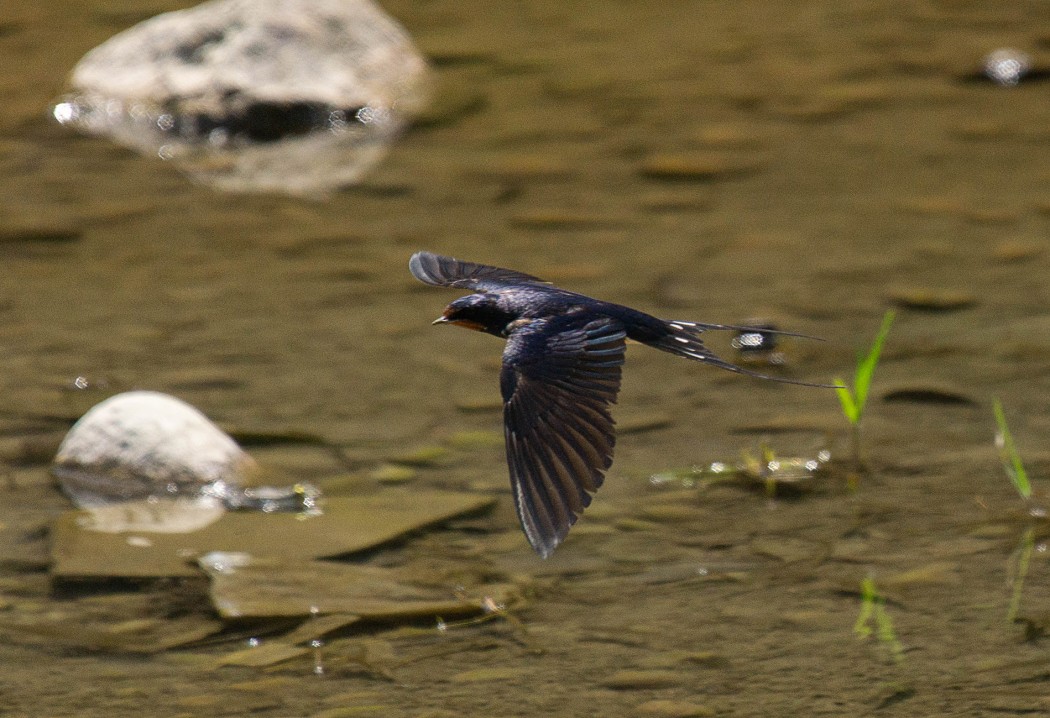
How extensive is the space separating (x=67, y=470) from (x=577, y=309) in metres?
1.79

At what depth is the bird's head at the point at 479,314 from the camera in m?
3.89

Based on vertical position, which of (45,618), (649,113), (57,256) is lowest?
(45,618)

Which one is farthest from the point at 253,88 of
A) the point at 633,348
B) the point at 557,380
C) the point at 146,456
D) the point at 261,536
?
the point at 557,380

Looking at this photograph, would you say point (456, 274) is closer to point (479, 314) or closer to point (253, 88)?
point (479, 314)

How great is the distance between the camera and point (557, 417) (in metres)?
3.31

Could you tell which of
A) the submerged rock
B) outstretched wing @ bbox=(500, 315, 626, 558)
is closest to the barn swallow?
outstretched wing @ bbox=(500, 315, 626, 558)

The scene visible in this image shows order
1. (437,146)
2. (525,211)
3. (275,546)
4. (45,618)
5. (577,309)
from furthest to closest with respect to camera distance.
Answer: (437,146), (525,211), (275,546), (45,618), (577,309)

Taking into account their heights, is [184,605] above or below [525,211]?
below

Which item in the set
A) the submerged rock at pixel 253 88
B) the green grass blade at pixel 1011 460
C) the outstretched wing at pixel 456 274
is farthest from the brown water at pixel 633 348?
the outstretched wing at pixel 456 274

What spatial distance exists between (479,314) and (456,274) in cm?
48

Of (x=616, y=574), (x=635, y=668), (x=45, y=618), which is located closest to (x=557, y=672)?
(x=635, y=668)

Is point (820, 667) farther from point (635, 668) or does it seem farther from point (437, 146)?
point (437, 146)

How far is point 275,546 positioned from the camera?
4.46m

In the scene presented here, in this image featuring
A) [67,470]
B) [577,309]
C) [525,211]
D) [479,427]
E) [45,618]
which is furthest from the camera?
[525,211]
